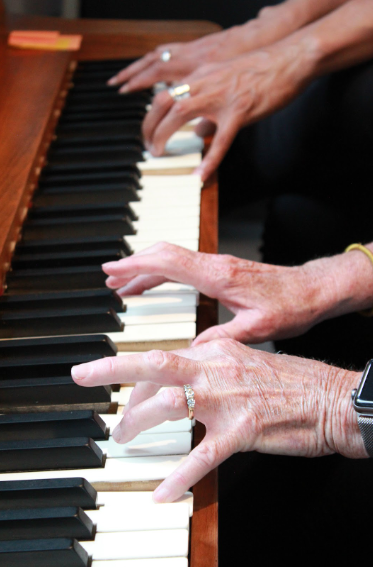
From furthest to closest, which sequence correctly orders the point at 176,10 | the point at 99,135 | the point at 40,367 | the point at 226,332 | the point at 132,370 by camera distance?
the point at 176,10, the point at 99,135, the point at 226,332, the point at 40,367, the point at 132,370

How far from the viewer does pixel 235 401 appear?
0.86 m

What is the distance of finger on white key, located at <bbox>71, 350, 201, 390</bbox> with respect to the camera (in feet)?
2.65

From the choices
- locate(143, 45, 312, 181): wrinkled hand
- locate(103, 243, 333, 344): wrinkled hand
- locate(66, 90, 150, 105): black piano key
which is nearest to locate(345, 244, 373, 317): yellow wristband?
locate(103, 243, 333, 344): wrinkled hand

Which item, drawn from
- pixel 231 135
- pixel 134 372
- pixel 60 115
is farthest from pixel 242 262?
pixel 60 115

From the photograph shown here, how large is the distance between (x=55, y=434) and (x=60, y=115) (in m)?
0.93

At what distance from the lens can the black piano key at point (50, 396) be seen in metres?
0.90

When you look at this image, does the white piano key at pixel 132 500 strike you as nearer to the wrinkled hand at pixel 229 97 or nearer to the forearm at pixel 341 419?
the forearm at pixel 341 419

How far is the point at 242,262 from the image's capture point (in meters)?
1.10

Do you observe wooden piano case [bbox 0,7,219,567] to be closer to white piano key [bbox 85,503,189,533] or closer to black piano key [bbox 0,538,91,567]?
white piano key [bbox 85,503,189,533]

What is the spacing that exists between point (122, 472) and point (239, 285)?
1.25 ft

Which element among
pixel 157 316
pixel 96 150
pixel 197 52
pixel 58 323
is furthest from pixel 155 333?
pixel 197 52

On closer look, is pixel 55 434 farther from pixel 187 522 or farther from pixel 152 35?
pixel 152 35

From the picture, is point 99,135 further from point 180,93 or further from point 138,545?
point 138,545

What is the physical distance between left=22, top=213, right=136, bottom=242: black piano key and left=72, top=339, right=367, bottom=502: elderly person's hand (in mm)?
378
